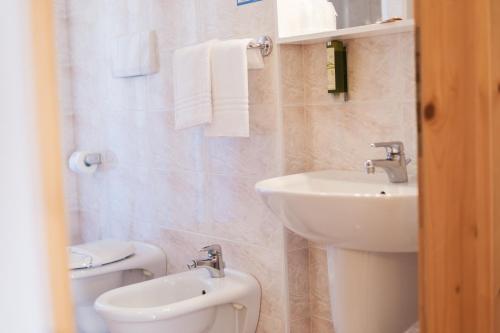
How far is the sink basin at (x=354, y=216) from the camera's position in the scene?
134 cm

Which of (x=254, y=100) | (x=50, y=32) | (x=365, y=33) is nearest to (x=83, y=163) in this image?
(x=254, y=100)

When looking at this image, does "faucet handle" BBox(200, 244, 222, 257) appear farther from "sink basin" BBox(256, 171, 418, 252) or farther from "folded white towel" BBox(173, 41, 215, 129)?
"sink basin" BBox(256, 171, 418, 252)

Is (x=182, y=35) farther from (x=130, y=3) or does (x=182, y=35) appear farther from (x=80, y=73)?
(x=80, y=73)

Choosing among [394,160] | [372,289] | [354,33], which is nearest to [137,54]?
[354,33]

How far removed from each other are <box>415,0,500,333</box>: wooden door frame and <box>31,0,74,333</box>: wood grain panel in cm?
71

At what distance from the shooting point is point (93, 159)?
8.76ft

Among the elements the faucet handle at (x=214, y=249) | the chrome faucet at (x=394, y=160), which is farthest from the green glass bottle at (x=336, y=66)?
the faucet handle at (x=214, y=249)

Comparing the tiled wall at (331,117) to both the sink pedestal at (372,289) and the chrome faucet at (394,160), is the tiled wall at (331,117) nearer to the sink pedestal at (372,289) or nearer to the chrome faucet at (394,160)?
the chrome faucet at (394,160)

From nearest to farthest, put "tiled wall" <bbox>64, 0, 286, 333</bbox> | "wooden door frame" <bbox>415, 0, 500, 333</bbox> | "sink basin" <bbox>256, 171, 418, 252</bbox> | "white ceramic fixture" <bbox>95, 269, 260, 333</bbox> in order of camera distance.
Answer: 1. "wooden door frame" <bbox>415, 0, 500, 333</bbox>
2. "sink basin" <bbox>256, 171, 418, 252</bbox>
3. "white ceramic fixture" <bbox>95, 269, 260, 333</bbox>
4. "tiled wall" <bbox>64, 0, 286, 333</bbox>

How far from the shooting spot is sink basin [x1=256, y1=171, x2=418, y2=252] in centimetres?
134

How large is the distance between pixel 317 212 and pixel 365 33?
21.6 inches

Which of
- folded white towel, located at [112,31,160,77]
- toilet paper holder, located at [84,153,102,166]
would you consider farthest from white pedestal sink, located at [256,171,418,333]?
toilet paper holder, located at [84,153,102,166]

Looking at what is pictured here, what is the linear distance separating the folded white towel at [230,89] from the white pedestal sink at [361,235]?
236 millimetres

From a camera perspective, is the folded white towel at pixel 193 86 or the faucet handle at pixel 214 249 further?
the faucet handle at pixel 214 249
